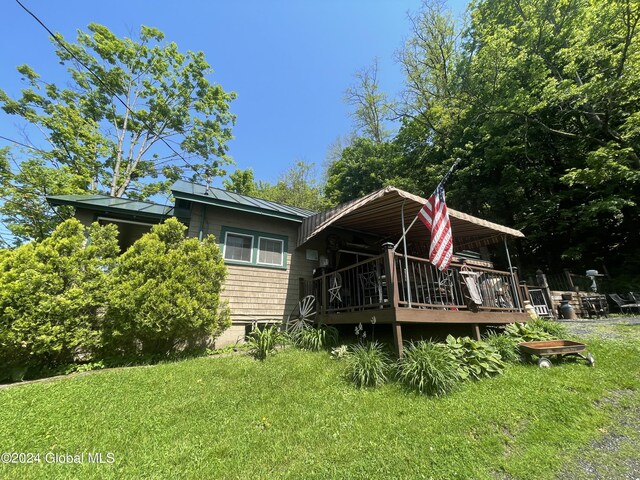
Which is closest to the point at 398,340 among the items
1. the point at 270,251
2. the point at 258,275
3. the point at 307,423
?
the point at 307,423

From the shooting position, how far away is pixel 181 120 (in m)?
20.7

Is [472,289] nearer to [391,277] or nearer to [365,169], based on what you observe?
[391,277]

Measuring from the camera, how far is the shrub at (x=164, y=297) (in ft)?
17.5

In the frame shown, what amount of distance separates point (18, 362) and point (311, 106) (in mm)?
19592

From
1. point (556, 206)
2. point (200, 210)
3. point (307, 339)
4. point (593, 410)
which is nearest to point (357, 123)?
point (556, 206)

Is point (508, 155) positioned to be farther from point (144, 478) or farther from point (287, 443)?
point (144, 478)

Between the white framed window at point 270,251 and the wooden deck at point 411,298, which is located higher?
the white framed window at point 270,251

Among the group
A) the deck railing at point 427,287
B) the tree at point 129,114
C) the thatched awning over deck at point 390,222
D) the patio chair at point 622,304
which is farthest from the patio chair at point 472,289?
the tree at point 129,114

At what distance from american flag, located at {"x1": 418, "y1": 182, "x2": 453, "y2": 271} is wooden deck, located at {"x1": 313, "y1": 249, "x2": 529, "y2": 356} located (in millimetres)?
506

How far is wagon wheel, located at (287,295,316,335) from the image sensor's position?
747 cm

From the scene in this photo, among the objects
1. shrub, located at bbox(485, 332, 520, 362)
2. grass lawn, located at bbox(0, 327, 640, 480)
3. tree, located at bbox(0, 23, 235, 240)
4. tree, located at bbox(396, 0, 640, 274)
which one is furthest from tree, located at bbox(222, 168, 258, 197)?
shrub, located at bbox(485, 332, 520, 362)

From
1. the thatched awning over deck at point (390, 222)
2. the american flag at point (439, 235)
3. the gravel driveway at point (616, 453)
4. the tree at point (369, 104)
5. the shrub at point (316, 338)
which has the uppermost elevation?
the tree at point (369, 104)

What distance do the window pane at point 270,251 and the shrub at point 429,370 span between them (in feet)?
16.0

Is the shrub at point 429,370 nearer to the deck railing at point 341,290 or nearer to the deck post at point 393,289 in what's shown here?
the deck post at point 393,289
